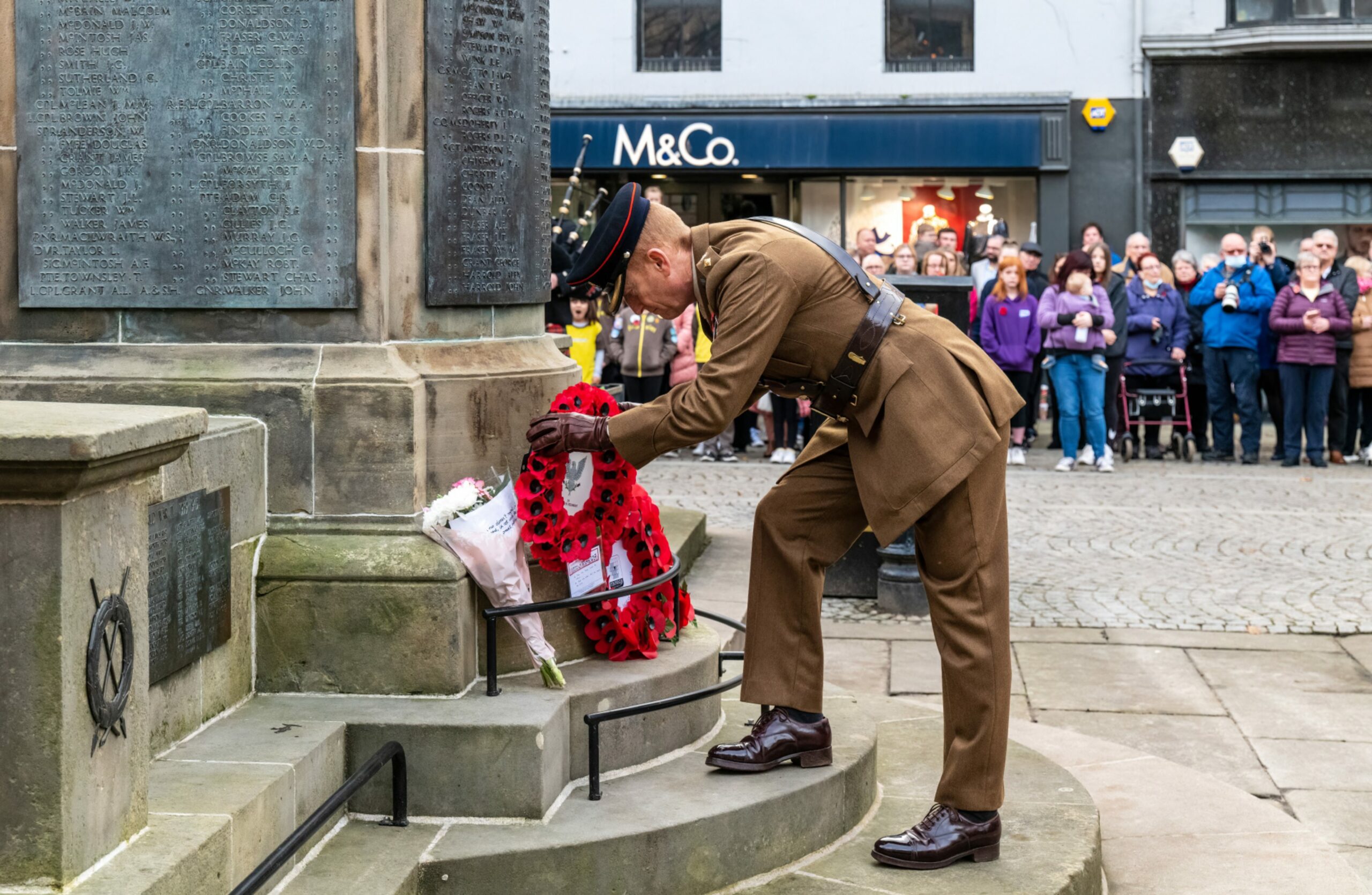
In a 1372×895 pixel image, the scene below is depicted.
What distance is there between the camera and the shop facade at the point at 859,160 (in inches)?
813

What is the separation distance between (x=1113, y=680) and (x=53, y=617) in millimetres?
5217

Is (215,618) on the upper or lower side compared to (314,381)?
lower

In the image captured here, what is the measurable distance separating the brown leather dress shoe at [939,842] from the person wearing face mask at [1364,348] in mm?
11656

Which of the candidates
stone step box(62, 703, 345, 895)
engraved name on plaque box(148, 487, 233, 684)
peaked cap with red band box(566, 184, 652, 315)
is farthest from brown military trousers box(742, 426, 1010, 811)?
engraved name on plaque box(148, 487, 233, 684)

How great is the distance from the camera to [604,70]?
21.4 meters

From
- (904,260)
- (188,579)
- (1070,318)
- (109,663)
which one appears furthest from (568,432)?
(904,260)

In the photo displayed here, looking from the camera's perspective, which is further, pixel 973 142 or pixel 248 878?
pixel 973 142

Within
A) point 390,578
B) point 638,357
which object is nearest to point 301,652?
point 390,578

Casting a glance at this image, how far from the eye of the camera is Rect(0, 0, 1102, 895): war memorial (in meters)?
4.22

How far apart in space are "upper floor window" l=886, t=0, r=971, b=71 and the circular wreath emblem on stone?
18947 mm

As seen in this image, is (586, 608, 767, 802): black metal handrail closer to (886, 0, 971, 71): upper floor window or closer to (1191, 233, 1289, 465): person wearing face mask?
(1191, 233, 1289, 465): person wearing face mask

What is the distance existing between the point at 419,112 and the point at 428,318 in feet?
1.93

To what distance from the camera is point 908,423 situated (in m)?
4.29

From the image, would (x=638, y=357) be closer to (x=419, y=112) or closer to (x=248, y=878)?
(x=419, y=112)
